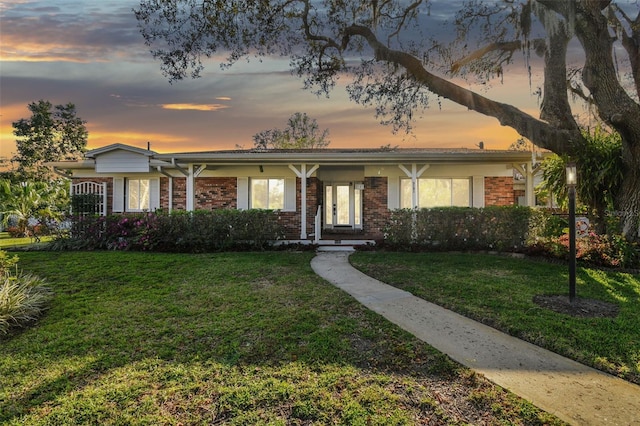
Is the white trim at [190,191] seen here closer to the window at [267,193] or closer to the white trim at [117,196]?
the window at [267,193]

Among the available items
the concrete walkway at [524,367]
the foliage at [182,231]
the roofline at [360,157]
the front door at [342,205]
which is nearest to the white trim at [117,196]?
the roofline at [360,157]

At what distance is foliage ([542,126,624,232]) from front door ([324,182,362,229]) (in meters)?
7.78

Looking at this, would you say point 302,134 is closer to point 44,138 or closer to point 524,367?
point 44,138

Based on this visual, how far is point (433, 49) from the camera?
36.3 feet

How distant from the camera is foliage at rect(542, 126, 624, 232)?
8.40m

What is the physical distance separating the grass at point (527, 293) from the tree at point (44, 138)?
30932mm

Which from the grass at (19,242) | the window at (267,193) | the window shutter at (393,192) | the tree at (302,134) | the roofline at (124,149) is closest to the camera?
the grass at (19,242)

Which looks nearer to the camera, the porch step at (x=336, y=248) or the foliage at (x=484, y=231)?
the foliage at (x=484, y=231)

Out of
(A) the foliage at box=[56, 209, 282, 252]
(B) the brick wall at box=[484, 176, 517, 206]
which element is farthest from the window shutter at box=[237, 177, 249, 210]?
(B) the brick wall at box=[484, 176, 517, 206]

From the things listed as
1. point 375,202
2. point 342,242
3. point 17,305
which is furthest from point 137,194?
point 17,305

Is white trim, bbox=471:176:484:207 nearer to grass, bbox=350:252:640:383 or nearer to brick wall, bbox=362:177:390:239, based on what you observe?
brick wall, bbox=362:177:390:239

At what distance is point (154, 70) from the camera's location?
1034 cm

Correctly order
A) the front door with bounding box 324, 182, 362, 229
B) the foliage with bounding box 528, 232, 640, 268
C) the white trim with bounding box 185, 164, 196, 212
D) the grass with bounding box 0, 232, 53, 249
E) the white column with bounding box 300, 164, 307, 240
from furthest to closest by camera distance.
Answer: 1. the front door with bounding box 324, 182, 362, 229
2. the white column with bounding box 300, 164, 307, 240
3. the white trim with bounding box 185, 164, 196, 212
4. the grass with bounding box 0, 232, 53, 249
5. the foliage with bounding box 528, 232, 640, 268

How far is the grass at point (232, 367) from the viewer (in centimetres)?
261
